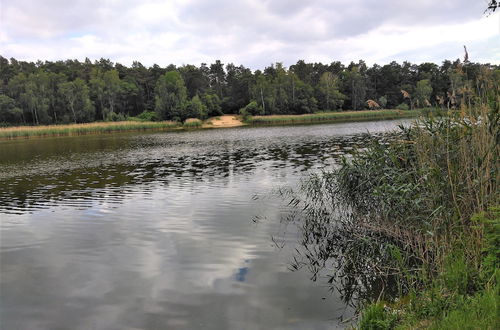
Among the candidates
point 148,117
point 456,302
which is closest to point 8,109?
point 148,117

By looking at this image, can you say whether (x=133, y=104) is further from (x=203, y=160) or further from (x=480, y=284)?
(x=480, y=284)

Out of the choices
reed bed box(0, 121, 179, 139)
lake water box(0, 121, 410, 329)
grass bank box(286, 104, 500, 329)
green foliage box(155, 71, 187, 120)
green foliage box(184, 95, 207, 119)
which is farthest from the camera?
green foliage box(155, 71, 187, 120)

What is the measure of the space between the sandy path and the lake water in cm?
7328

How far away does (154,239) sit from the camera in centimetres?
984

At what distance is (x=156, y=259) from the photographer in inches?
334

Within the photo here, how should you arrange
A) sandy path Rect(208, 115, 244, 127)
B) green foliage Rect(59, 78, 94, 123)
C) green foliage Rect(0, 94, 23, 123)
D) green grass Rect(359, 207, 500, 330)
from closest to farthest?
green grass Rect(359, 207, 500, 330) → sandy path Rect(208, 115, 244, 127) → green foliage Rect(0, 94, 23, 123) → green foliage Rect(59, 78, 94, 123)

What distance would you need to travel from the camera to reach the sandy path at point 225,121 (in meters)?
90.6

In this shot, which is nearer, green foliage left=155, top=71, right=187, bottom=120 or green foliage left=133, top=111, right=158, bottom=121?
green foliage left=155, top=71, right=187, bottom=120

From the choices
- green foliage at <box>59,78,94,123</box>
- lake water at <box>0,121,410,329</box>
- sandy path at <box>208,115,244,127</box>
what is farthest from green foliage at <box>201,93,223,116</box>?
lake water at <box>0,121,410,329</box>

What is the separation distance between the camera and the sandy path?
9055cm

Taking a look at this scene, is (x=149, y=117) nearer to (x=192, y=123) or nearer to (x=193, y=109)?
(x=193, y=109)

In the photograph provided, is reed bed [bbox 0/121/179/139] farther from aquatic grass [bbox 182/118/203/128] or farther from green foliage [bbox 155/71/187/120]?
green foliage [bbox 155/71/187/120]

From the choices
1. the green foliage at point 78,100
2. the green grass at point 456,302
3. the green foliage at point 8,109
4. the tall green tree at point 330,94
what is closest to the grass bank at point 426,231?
the green grass at point 456,302

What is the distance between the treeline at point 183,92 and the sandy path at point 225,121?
3.67 metres
